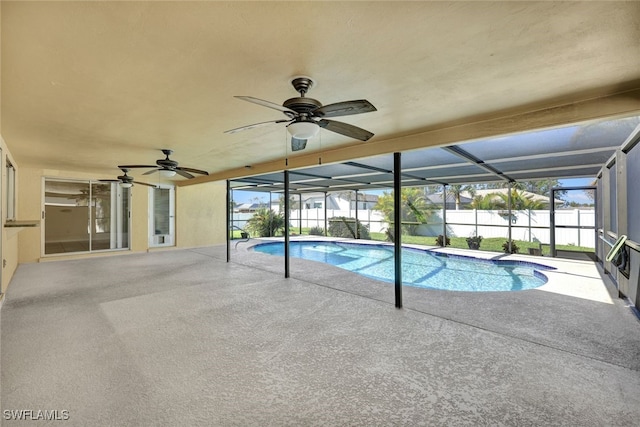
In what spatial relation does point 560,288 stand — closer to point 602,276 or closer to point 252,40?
point 602,276

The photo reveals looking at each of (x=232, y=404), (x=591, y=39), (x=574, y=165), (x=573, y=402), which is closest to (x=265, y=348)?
(x=232, y=404)

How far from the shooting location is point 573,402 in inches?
72.2

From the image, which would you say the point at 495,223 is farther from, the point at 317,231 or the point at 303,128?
the point at 303,128

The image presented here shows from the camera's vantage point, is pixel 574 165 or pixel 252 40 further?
pixel 574 165

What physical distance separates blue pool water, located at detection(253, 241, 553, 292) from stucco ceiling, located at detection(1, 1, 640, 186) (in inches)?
148

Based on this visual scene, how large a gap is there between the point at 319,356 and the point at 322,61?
2.36 meters

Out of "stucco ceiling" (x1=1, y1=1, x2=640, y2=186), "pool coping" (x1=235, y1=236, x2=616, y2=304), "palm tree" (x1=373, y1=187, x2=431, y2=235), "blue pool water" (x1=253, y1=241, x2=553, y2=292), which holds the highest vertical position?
"stucco ceiling" (x1=1, y1=1, x2=640, y2=186)

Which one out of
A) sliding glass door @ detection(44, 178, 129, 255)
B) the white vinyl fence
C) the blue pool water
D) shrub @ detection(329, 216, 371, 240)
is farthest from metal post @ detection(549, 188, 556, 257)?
sliding glass door @ detection(44, 178, 129, 255)

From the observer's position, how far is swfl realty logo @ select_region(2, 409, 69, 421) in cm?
167

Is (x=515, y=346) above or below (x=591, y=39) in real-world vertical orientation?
below

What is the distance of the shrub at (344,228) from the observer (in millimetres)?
13384

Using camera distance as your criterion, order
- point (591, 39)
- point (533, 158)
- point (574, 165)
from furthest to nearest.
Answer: point (574, 165) < point (533, 158) < point (591, 39)

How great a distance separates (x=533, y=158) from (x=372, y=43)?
16.4 ft

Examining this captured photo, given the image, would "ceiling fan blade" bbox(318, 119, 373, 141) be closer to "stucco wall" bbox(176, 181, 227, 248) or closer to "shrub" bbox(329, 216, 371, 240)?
"stucco wall" bbox(176, 181, 227, 248)
